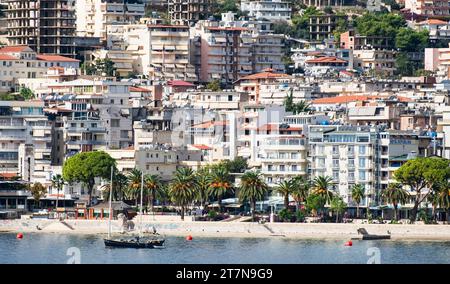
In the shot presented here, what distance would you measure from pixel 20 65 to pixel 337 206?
46.3m

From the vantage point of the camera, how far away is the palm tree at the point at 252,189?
73.2m

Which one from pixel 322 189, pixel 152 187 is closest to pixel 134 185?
pixel 152 187

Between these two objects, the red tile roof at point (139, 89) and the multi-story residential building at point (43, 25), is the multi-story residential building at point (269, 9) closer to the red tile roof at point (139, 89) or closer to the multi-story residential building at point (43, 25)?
the multi-story residential building at point (43, 25)

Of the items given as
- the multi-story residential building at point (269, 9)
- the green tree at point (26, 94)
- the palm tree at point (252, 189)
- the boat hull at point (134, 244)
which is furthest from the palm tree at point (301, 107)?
the multi-story residential building at point (269, 9)

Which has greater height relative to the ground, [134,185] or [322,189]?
[322,189]

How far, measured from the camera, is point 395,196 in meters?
71.3

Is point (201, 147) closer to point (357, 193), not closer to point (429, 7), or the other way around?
point (357, 193)

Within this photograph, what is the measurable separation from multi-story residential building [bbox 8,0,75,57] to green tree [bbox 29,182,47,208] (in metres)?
39.5

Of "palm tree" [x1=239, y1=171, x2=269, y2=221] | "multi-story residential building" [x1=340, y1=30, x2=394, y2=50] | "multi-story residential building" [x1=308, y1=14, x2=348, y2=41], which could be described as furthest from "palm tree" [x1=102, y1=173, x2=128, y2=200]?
Result: "multi-story residential building" [x1=308, y1=14, x2=348, y2=41]

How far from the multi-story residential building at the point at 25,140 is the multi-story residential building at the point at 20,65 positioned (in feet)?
65.0

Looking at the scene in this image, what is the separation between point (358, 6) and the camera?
14538 cm

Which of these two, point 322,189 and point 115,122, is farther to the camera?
point 115,122

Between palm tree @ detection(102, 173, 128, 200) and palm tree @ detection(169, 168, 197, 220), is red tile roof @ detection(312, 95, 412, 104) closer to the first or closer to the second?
palm tree @ detection(102, 173, 128, 200)
